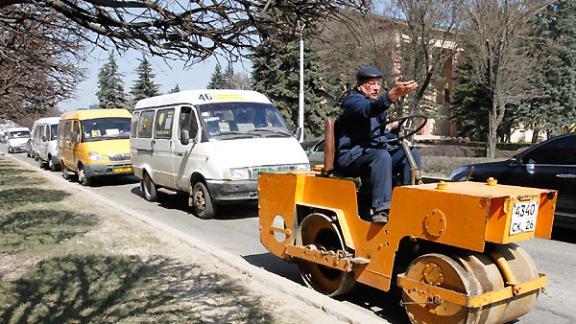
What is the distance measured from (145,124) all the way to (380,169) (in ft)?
30.0

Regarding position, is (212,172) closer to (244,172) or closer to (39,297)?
(244,172)

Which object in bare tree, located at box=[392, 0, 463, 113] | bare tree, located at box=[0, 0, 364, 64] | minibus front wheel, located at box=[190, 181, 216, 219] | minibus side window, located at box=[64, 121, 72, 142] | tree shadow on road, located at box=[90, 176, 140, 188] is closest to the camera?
bare tree, located at box=[0, 0, 364, 64]

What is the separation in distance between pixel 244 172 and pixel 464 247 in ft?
20.6

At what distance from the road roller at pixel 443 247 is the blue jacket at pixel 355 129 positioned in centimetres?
28

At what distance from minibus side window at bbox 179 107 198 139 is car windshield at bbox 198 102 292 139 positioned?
226 mm

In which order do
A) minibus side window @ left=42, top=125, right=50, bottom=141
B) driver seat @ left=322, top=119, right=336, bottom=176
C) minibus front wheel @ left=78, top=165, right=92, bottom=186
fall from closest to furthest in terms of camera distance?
driver seat @ left=322, top=119, right=336, bottom=176 < minibus front wheel @ left=78, top=165, right=92, bottom=186 < minibus side window @ left=42, top=125, right=50, bottom=141

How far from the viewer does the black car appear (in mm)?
8031

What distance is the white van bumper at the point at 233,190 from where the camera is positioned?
9.73 meters

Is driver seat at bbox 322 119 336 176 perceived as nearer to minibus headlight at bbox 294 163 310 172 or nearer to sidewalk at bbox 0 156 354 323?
sidewalk at bbox 0 156 354 323

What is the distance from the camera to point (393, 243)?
15.0ft

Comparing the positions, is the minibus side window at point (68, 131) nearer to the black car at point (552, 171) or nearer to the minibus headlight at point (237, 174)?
the minibus headlight at point (237, 174)

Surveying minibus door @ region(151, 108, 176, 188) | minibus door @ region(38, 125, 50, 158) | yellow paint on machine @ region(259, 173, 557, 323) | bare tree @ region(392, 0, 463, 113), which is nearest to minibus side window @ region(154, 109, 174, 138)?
minibus door @ region(151, 108, 176, 188)

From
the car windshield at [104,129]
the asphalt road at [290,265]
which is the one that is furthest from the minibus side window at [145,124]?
the car windshield at [104,129]

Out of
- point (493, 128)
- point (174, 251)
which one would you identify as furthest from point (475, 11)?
point (174, 251)
